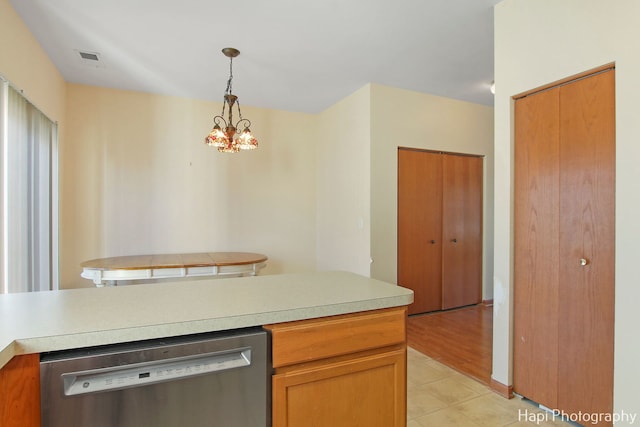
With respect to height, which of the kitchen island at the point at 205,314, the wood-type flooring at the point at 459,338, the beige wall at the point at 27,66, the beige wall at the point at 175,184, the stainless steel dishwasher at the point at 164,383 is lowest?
the wood-type flooring at the point at 459,338

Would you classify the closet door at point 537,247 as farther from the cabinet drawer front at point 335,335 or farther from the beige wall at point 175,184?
the beige wall at point 175,184

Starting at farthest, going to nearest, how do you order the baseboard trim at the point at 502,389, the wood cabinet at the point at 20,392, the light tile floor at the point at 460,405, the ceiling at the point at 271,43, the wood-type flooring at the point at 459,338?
the wood-type flooring at the point at 459,338
the ceiling at the point at 271,43
the baseboard trim at the point at 502,389
the light tile floor at the point at 460,405
the wood cabinet at the point at 20,392

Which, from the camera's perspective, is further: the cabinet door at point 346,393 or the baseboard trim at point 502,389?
the baseboard trim at point 502,389

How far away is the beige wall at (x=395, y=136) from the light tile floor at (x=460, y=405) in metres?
1.34

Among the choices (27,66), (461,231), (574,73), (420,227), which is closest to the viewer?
(574,73)

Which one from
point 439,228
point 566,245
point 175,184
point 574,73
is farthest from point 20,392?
point 439,228

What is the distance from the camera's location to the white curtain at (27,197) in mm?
2439

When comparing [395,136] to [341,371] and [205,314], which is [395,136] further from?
[205,314]

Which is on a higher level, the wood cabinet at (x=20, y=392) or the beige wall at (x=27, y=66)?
the beige wall at (x=27, y=66)

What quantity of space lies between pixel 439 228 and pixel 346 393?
3.22 meters

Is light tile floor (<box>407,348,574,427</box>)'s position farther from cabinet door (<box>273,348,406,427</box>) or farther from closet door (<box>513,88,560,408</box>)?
cabinet door (<box>273,348,406,427</box>)

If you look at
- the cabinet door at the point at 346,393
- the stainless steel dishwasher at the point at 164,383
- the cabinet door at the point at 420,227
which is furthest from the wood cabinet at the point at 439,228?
the stainless steel dishwasher at the point at 164,383

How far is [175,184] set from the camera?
4066 millimetres

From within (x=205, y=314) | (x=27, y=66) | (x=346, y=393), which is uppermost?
(x=27, y=66)
